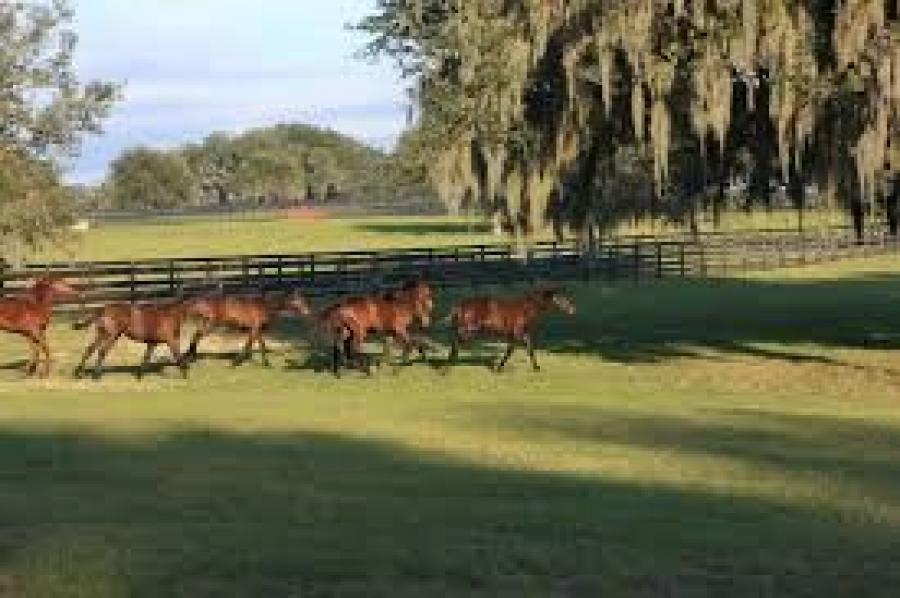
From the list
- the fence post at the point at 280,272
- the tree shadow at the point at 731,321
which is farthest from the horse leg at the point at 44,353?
the fence post at the point at 280,272

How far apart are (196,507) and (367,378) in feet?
42.2

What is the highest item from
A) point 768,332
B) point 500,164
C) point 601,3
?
point 601,3

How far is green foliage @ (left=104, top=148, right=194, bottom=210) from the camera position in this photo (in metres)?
190

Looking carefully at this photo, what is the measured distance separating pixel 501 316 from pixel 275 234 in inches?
3125

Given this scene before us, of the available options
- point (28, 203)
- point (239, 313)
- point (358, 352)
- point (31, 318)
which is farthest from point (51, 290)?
point (28, 203)

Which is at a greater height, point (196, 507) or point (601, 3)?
point (601, 3)

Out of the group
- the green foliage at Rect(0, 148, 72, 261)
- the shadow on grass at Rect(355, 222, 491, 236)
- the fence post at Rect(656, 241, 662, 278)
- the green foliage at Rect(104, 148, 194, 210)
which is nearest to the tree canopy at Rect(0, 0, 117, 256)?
the green foliage at Rect(0, 148, 72, 261)

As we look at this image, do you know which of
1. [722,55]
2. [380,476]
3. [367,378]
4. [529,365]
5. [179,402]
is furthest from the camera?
[529,365]

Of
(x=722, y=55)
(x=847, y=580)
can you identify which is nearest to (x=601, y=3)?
(x=722, y=55)

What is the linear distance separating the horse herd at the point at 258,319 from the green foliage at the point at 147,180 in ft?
539

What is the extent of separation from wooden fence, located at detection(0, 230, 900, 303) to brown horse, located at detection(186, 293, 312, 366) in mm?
6598

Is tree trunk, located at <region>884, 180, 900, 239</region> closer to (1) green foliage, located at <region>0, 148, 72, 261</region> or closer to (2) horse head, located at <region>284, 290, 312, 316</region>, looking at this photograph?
(2) horse head, located at <region>284, 290, 312, 316</region>

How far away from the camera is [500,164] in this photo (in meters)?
23.4

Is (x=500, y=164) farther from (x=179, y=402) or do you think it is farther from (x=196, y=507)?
(x=196, y=507)
